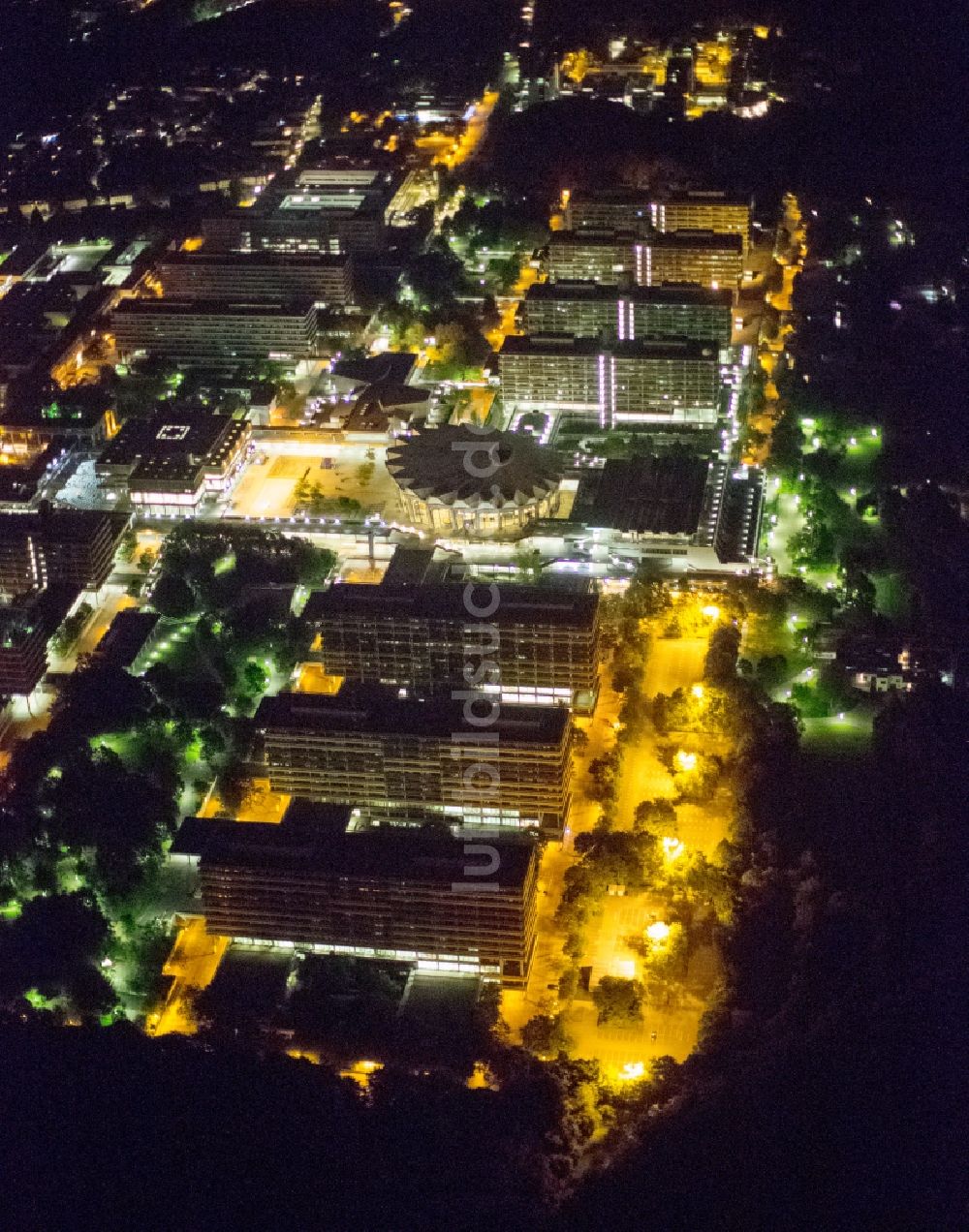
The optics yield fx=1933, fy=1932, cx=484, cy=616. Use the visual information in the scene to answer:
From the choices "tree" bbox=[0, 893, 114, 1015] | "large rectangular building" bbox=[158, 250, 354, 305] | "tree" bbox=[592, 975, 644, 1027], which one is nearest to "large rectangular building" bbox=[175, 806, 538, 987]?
"tree" bbox=[592, 975, 644, 1027]

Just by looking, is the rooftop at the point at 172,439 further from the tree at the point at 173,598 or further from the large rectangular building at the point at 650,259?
the large rectangular building at the point at 650,259

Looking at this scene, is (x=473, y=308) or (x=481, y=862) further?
(x=473, y=308)

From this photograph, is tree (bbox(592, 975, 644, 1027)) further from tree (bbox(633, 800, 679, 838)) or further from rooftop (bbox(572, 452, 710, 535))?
rooftop (bbox(572, 452, 710, 535))

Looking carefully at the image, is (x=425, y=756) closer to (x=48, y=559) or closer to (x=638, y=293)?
(x=48, y=559)

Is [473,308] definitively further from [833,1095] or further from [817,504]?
[833,1095]

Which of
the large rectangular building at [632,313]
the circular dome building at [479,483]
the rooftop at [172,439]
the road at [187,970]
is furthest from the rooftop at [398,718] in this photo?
the large rectangular building at [632,313]

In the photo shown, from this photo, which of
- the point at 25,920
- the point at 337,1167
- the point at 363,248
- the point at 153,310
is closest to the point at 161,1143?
the point at 337,1167
